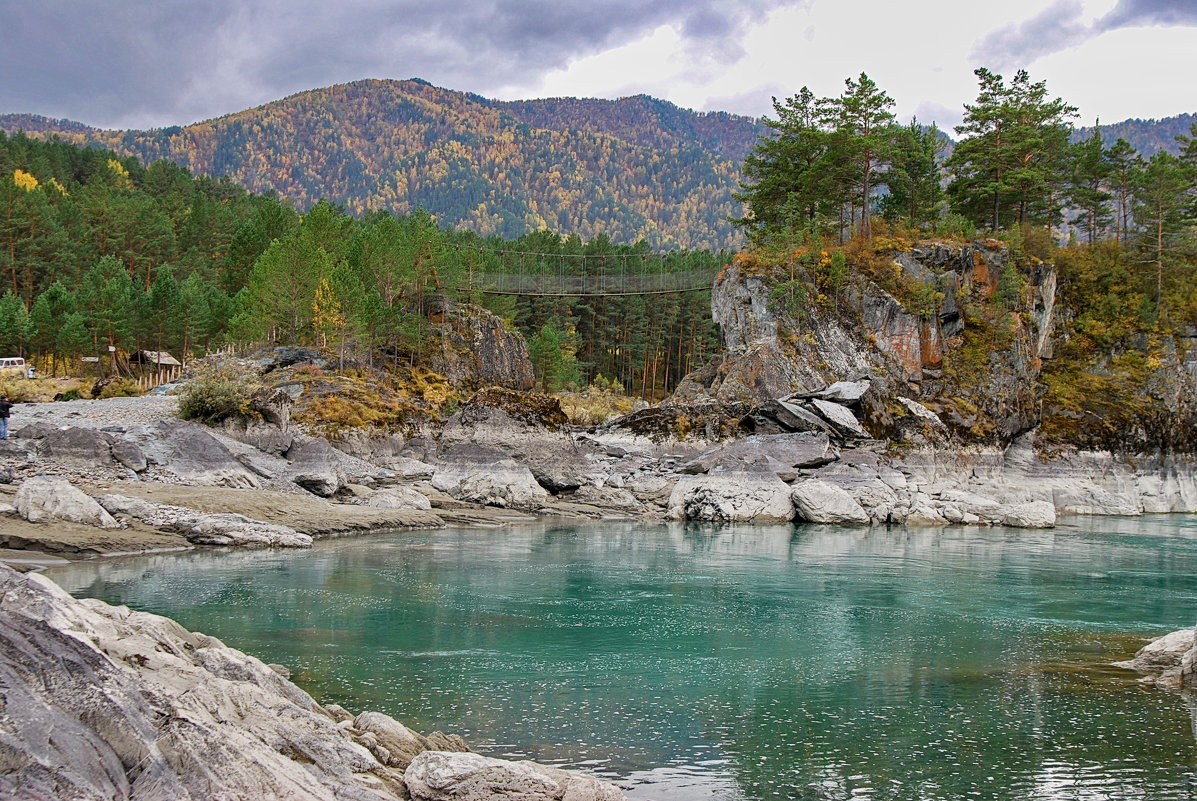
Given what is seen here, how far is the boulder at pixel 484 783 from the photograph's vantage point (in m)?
9.14

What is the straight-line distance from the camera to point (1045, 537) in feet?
134

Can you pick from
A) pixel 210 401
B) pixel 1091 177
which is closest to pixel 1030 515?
pixel 1091 177

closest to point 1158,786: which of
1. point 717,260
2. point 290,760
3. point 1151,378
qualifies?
point 290,760

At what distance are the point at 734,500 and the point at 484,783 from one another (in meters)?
36.3

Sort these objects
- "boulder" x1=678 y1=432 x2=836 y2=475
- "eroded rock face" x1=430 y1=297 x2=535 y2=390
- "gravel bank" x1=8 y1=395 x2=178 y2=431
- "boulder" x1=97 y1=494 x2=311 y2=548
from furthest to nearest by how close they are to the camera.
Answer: "eroded rock face" x1=430 y1=297 x2=535 y2=390 < "boulder" x1=678 y1=432 x2=836 y2=475 < "gravel bank" x1=8 y1=395 x2=178 y2=431 < "boulder" x1=97 y1=494 x2=311 y2=548

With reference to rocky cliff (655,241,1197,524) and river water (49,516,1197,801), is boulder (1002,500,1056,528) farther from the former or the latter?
river water (49,516,1197,801)

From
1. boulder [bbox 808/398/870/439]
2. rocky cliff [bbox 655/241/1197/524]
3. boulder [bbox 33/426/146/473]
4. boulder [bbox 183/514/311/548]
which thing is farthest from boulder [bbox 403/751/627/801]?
boulder [bbox 808/398/870/439]

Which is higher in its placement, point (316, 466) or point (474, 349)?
point (474, 349)

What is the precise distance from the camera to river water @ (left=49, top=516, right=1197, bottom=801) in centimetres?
1166

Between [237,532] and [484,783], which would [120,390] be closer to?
[237,532]

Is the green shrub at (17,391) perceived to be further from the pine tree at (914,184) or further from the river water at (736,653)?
the pine tree at (914,184)

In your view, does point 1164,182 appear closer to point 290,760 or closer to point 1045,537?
point 1045,537

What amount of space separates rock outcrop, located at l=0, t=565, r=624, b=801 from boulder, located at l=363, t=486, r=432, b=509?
90.9 feet

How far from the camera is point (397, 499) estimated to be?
39250 mm
